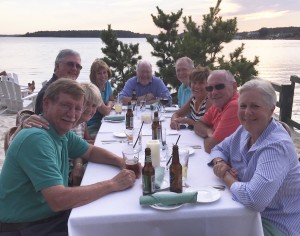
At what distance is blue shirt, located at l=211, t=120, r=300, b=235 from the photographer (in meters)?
1.58

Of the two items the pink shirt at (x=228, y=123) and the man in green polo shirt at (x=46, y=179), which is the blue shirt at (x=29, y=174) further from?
the pink shirt at (x=228, y=123)

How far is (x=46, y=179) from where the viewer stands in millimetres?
1632

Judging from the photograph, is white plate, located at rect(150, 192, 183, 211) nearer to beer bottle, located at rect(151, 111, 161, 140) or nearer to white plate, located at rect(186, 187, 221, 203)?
white plate, located at rect(186, 187, 221, 203)

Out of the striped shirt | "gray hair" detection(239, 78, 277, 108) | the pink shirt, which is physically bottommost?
the striped shirt

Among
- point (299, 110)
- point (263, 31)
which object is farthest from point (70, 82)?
point (263, 31)

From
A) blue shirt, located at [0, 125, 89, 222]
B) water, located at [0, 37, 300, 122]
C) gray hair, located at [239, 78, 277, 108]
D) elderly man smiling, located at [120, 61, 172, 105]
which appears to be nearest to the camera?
blue shirt, located at [0, 125, 89, 222]

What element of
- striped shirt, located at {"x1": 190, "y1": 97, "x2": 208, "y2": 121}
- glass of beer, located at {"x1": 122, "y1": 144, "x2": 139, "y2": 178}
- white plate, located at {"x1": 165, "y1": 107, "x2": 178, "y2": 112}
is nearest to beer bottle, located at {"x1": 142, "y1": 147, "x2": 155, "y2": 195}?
glass of beer, located at {"x1": 122, "y1": 144, "x2": 139, "y2": 178}

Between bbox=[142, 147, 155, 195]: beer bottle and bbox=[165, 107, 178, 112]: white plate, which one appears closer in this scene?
bbox=[142, 147, 155, 195]: beer bottle

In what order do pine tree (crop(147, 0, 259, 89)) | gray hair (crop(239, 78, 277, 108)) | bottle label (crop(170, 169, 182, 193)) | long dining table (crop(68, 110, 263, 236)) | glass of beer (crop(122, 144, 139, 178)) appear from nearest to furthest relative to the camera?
1. long dining table (crop(68, 110, 263, 236))
2. bottle label (crop(170, 169, 182, 193))
3. gray hair (crop(239, 78, 277, 108))
4. glass of beer (crop(122, 144, 139, 178))
5. pine tree (crop(147, 0, 259, 89))

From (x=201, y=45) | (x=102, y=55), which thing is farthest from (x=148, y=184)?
(x=102, y=55)

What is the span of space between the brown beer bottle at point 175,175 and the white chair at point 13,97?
7035mm

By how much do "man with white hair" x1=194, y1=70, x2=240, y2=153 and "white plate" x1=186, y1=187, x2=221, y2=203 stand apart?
718 mm

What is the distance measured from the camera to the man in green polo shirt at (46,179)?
1644mm

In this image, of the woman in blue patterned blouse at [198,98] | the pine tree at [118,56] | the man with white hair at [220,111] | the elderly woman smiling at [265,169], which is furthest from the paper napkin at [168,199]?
the pine tree at [118,56]
